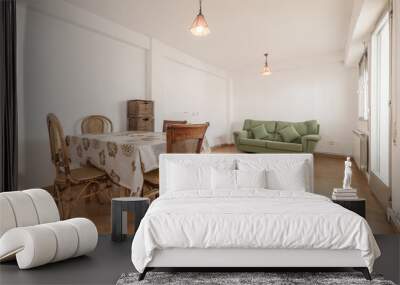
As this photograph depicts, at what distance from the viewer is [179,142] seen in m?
3.64

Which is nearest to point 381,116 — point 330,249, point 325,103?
point 330,249

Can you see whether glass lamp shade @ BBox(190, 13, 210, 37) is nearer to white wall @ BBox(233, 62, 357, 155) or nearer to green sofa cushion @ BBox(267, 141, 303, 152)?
green sofa cushion @ BBox(267, 141, 303, 152)

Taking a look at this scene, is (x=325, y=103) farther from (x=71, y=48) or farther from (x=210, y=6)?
(x=71, y=48)

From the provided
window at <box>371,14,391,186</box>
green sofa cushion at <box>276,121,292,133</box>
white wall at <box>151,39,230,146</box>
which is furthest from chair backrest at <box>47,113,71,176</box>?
green sofa cushion at <box>276,121,292,133</box>

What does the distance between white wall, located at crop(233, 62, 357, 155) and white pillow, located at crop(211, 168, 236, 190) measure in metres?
7.78

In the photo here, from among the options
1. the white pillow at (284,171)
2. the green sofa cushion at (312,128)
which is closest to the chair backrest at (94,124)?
Result: the white pillow at (284,171)

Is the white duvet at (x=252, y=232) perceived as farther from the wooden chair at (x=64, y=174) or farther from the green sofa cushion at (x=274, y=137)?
the green sofa cushion at (x=274, y=137)

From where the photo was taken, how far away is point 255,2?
5.59m

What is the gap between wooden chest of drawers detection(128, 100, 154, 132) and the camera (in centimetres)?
695

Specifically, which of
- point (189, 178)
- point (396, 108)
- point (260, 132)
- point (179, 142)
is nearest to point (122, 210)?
point (189, 178)

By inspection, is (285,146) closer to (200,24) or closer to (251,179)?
(200,24)

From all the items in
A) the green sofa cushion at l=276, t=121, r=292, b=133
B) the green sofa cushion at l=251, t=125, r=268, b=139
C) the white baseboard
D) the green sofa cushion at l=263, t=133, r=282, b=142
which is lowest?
the white baseboard

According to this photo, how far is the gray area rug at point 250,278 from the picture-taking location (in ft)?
7.29

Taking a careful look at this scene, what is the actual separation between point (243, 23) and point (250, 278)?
209 inches
